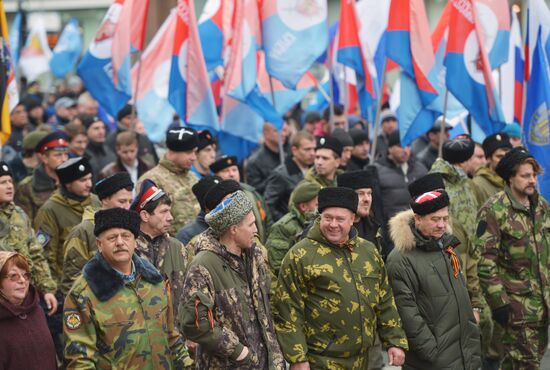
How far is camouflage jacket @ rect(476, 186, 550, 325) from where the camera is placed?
880 cm

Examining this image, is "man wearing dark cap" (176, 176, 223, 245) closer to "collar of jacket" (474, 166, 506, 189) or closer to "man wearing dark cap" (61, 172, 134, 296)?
"man wearing dark cap" (61, 172, 134, 296)

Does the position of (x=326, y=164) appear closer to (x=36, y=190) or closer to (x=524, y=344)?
(x=524, y=344)

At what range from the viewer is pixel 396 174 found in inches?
485

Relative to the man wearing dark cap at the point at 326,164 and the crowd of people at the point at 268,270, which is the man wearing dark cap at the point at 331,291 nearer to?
the crowd of people at the point at 268,270

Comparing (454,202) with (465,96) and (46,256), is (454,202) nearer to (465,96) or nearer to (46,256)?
(465,96)

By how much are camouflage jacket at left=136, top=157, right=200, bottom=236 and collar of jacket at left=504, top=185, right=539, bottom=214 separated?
2804 millimetres

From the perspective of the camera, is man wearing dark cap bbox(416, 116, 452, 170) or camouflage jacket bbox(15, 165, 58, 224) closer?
camouflage jacket bbox(15, 165, 58, 224)

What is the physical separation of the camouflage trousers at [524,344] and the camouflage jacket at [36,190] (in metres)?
4.56

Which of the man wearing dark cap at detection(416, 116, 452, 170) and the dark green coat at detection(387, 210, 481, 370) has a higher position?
the dark green coat at detection(387, 210, 481, 370)

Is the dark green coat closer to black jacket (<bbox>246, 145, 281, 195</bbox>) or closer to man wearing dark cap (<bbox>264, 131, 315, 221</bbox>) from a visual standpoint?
man wearing dark cap (<bbox>264, 131, 315, 221</bbox>)

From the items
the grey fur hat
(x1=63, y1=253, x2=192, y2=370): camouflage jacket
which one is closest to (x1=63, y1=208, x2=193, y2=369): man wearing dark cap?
(x1=63, y1=253, x2=192, y2=370): camouflage jacket

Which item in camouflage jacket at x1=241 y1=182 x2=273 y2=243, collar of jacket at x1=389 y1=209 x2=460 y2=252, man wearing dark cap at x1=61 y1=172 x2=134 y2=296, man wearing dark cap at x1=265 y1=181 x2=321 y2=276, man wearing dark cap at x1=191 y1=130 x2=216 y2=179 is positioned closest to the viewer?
collar of jacket at x1=389 y1=209 x2=460 y2=252

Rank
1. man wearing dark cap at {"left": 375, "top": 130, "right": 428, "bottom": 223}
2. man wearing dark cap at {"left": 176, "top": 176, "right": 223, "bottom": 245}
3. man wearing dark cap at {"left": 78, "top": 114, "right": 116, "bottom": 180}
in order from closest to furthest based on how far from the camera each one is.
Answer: man wearing dark cap at {"left": 176, "top": 176, "right": 223, "bottom": 245}
man wearing dark cap at {"left": 375, "top": 130, "right": 428, "bottom": 223}
man wearing dark cap at {"left": 78, "top": 114, "right": 116, "bottom": 180}

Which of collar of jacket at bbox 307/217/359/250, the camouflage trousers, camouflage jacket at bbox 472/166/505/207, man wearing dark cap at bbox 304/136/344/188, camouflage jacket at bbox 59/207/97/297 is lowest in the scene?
the camouflage trousers
